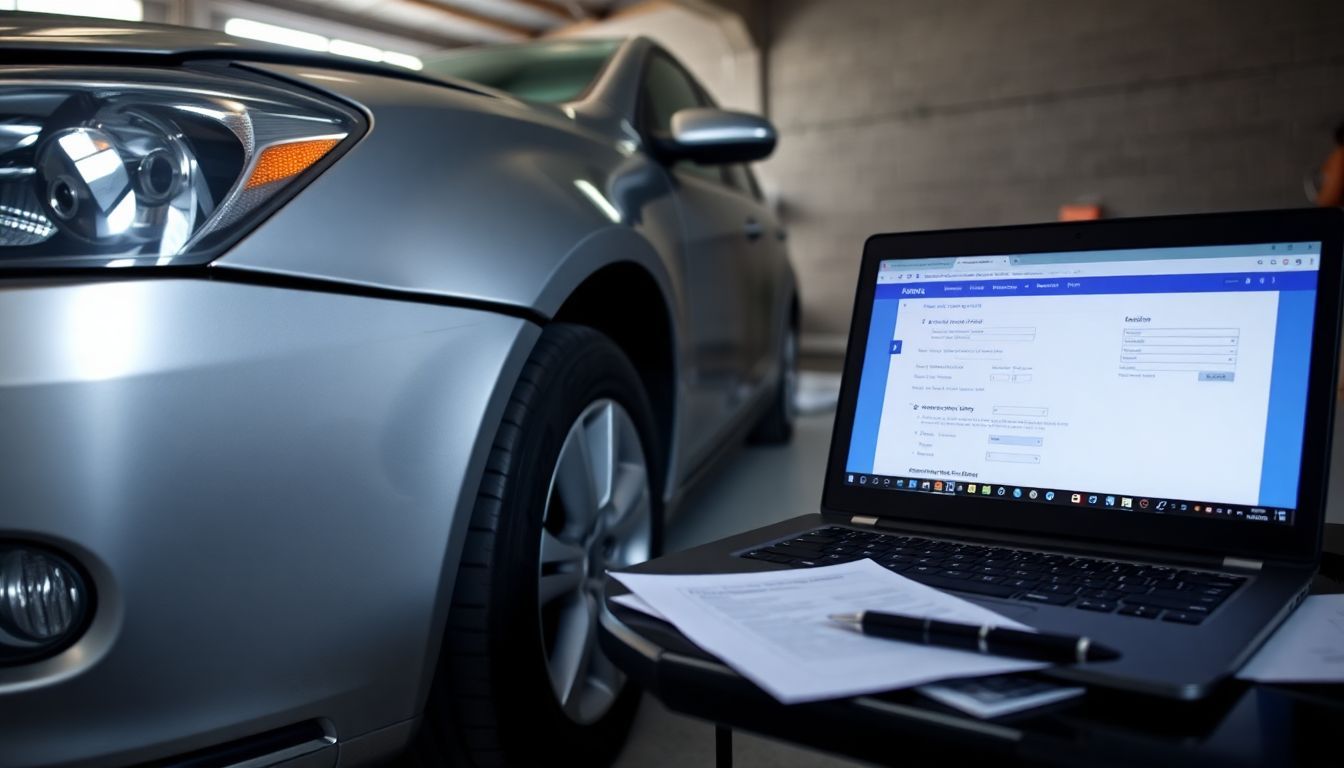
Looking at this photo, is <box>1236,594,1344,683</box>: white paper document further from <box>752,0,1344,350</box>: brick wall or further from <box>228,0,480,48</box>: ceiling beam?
<box>228,0,480,48</box>: ceiling beam

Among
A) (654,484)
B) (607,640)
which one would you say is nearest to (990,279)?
(607,640)

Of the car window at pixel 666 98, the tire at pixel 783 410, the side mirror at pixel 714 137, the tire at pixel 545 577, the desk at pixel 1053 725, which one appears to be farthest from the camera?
the tire at pixel 783 410

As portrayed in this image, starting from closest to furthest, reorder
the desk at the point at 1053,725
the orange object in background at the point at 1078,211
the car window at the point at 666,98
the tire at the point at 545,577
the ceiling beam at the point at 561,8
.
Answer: the desk at the point at 1053,725 → the tire at the point at 545,577 → the car window at the point at 666,98 → the orange object in background at the point at 1078,211 → the ceiling beam at the point at 561,8

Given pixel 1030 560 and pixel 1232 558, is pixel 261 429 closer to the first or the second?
pixel 1030 560

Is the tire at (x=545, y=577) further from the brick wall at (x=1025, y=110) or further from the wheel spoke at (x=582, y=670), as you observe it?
the brick wall at (x=1025, y=110)

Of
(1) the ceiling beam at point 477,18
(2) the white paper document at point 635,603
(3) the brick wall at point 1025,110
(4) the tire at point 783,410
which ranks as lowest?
(2) the white paper document at point 635,603

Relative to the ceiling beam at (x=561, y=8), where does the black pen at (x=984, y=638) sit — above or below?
below

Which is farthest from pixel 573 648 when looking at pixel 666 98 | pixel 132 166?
pixel 666 98

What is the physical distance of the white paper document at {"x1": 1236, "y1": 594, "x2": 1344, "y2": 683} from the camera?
20.3 inches

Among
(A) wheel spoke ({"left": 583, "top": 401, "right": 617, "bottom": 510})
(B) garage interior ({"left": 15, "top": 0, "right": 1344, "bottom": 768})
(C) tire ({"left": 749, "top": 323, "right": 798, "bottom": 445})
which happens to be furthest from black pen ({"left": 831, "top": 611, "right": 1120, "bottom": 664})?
(B) garage interior ({"left": 15, "top": 0, "right": 1344, "bottom": 768})

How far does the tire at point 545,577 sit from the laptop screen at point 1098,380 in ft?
1.19

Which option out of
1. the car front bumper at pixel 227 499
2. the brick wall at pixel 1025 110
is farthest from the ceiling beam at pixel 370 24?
the car front bumper at pixel 227 499

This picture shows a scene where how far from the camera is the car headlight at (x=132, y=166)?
0.77 m

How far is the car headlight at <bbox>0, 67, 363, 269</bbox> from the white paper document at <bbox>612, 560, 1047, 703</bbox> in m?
0.46
